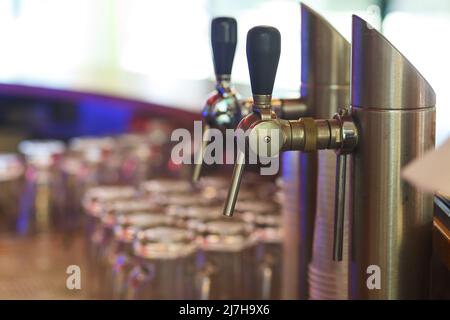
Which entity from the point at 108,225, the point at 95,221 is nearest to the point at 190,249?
the point at 108,225

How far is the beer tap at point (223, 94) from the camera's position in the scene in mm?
1610

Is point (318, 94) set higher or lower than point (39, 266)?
higher

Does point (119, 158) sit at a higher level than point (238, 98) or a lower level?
lower

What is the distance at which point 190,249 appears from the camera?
82.2 inches

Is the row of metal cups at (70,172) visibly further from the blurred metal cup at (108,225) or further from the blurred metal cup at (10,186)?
the blurred metal cup at (108,225)

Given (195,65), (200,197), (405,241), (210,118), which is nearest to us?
(405,241)

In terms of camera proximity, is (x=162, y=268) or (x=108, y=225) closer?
(x=162, y=268)

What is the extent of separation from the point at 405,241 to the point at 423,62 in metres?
6.58

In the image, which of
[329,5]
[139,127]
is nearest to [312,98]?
[139,127]

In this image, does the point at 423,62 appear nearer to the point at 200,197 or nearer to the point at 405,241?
the point at 200,197

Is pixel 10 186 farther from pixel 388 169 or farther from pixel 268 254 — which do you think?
pixel 388 169

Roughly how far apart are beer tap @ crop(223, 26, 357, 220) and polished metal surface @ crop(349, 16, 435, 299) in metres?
0.04

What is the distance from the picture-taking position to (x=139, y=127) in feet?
16.3

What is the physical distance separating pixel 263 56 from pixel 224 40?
0.32 m
